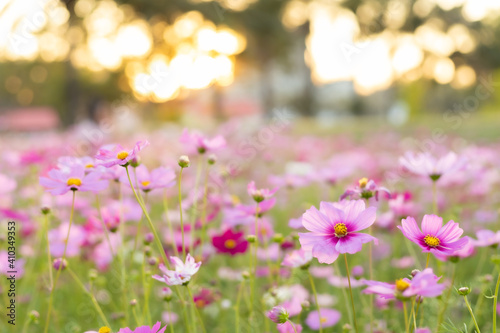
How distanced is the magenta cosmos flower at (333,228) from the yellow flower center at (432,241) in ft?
0.31

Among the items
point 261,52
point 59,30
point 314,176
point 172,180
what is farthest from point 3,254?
point 261,52

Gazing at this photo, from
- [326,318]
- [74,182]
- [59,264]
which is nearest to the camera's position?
[74,182]

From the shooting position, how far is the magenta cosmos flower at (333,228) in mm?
656

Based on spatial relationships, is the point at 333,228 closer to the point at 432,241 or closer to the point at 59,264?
the point at 432,241

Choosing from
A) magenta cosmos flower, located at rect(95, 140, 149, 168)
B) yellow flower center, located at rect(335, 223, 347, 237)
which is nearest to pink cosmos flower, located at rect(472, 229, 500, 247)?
yellow flower center, located at rect(335, 223, 347, 237)

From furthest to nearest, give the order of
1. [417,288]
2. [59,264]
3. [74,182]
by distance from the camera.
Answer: [59,264] < [74,182] < [417,288]

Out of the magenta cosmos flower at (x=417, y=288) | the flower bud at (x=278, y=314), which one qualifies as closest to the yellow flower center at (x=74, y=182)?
the flower bud at (x=278, y=314)

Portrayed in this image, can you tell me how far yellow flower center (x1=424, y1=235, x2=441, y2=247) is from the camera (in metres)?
0.68

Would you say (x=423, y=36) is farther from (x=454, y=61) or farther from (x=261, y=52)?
(x=261, y=52)

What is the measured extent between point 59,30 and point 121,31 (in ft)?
4.48

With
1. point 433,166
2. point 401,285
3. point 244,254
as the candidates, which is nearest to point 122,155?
point 401,285

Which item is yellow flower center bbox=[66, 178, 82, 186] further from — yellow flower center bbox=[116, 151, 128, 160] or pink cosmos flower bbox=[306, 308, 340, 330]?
pink cosmos flower bbox=[306, 308, 340, 330]

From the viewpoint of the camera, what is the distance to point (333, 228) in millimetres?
705

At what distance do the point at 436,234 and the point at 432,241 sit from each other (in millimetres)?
22
